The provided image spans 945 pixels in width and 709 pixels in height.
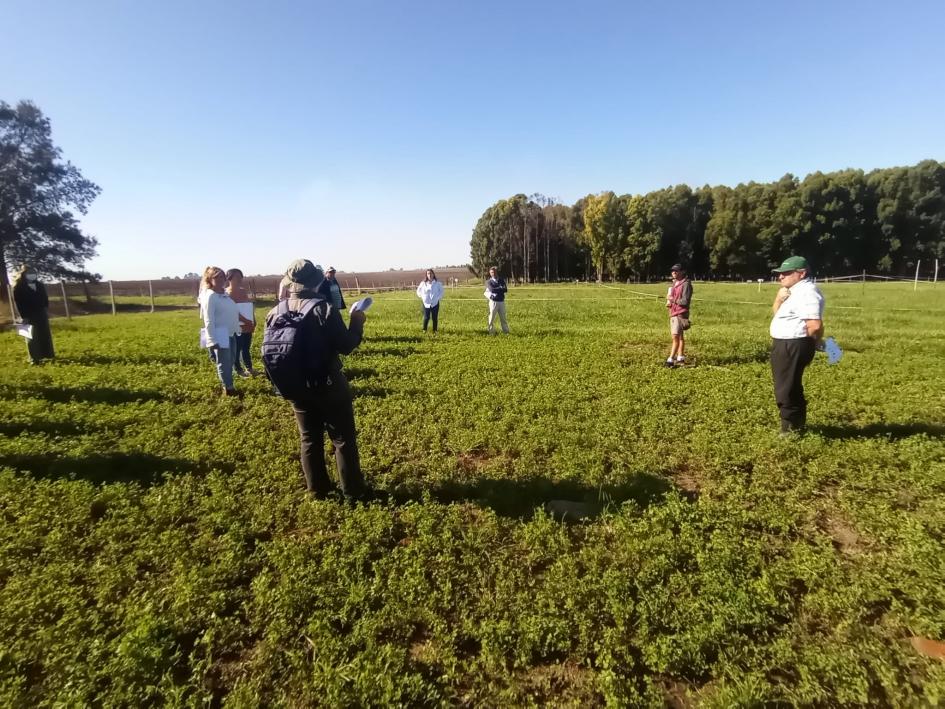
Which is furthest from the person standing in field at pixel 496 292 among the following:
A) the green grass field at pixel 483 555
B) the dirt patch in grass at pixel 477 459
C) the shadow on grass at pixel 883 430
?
the shadow on grass at pixel 883 430

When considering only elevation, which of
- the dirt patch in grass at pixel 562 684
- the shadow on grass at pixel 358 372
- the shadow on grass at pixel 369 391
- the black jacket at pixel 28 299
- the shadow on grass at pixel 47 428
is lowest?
the dirt patch in grass at pixel 562 684

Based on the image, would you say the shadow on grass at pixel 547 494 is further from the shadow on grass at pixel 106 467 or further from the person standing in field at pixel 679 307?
the person standing in field at pixel 679 307

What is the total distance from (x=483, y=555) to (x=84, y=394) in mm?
7528

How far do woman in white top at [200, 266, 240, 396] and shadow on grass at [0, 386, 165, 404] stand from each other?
3.83 ft

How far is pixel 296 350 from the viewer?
3.70 m

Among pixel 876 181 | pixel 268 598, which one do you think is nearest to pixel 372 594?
pixel 268 598

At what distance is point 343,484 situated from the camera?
14.3 feet

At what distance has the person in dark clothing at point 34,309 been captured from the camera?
9539 mm

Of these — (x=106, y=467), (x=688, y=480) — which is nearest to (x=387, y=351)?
(x=106, y=467)

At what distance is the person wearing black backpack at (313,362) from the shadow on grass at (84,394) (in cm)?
→ 493

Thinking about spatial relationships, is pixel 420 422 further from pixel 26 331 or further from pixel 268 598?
pixel 26 331

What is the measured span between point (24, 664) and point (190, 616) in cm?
81

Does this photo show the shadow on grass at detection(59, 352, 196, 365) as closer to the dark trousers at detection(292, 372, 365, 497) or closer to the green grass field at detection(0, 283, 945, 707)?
the green grass field at detection(0, 283, 945, 707)

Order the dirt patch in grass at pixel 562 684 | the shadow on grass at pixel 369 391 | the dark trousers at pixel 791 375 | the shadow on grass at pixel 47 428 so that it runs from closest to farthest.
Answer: the dirt patch in grass at pixel 562 684
the dark trousers at pixel 791 375
the shadow on grass at pixel 47 428
the shadow on grass at pixel 369 391
